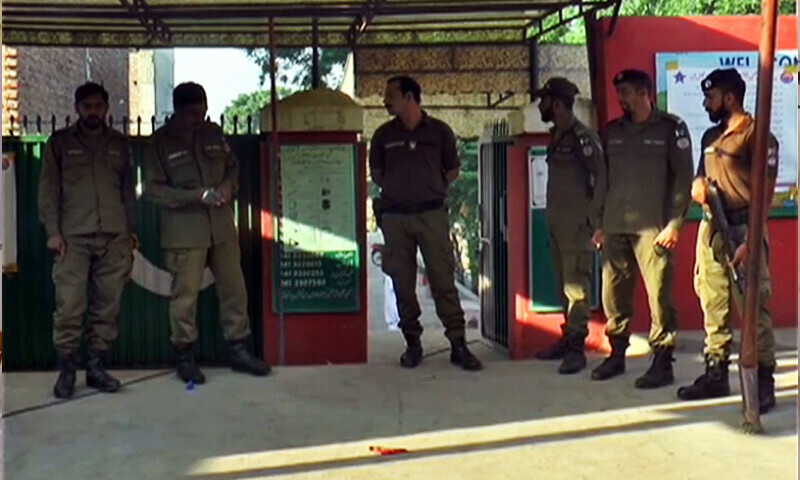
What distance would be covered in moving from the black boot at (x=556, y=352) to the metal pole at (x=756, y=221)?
2202 millimetres

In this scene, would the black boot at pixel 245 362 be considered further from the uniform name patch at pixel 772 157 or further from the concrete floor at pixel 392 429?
Result: the uniform name patch at pixel 772 157

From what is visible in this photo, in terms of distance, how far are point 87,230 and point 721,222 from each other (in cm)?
390

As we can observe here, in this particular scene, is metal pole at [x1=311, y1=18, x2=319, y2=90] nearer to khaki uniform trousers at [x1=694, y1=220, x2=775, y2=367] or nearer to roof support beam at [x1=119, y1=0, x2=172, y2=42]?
roof support beam at [x1=119, y1=0, x2=172, y2=42]

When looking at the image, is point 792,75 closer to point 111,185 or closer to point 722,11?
point 111,185

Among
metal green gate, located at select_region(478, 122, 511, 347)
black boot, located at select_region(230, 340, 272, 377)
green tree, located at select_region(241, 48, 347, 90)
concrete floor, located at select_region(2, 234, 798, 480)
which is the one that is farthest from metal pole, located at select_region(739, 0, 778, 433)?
green tree, located at select_region(241, 48, 347, 90)

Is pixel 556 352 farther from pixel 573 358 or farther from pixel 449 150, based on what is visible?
pixel 449 150

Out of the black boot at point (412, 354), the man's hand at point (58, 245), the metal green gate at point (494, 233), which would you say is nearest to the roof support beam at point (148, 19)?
the man's hand at point (58, 245)

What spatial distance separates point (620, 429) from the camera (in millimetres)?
5645

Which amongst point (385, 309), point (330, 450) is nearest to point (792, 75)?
point (330, 450)

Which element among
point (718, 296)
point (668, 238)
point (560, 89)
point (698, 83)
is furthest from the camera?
point (698, 83)

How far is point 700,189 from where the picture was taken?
590 cm

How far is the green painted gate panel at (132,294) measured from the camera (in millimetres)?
7453

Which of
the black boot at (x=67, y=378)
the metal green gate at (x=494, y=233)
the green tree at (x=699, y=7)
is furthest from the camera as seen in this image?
the green tree at (x=699, y=7)

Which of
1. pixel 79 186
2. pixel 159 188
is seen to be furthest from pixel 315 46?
pixel 79 186
